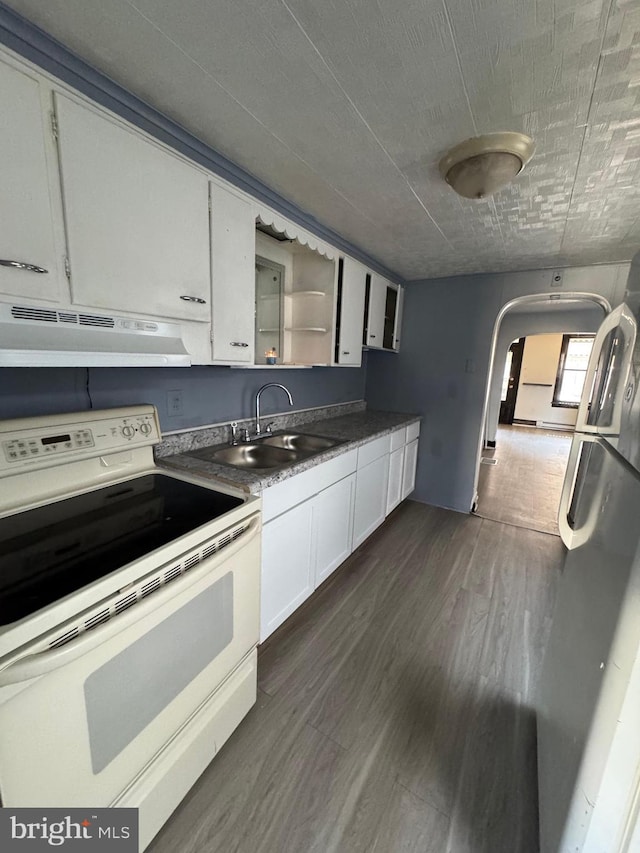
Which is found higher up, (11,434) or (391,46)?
(391,46)

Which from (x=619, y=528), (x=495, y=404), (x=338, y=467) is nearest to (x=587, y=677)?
(x=619, y=528)

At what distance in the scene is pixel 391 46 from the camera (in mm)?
924

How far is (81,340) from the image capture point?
3.42 feet

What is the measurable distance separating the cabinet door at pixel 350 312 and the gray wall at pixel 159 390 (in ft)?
1.22

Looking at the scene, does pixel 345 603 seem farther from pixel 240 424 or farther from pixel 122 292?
pixel 122 292

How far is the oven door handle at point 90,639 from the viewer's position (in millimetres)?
609

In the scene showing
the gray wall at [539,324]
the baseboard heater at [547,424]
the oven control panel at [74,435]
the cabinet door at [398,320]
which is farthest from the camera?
the baseboard heater at [547,424]

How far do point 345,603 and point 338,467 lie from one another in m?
0.84

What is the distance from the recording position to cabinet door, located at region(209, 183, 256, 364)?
145 centimetres

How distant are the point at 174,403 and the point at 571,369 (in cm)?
861

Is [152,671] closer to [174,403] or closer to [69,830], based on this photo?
[69,830]

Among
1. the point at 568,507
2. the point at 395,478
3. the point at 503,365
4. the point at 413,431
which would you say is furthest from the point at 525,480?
the point at 568,507

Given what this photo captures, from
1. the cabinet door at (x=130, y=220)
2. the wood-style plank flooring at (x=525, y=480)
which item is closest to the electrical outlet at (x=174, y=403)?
the cabinet door at (x=130, y=220)

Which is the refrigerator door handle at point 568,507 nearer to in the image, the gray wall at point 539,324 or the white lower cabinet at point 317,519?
the white lower cabinet at point 317,519
